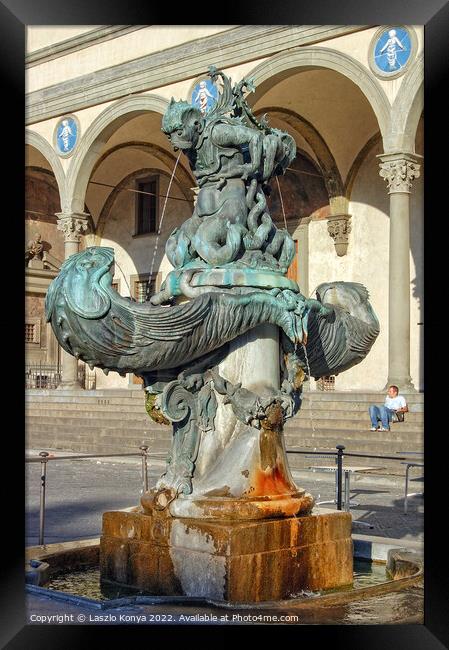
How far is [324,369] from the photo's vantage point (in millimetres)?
4980

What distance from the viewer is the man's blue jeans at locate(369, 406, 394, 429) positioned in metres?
14.4

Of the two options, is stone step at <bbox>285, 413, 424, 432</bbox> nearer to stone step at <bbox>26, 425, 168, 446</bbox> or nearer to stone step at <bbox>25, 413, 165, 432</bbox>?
stone step at <bbox>26, 425, 168, 446</bbox>

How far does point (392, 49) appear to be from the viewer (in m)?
17.1

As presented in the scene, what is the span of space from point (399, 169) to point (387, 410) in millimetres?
4965

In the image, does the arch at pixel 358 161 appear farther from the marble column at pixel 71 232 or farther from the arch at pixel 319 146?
the marble column at pixel 71 232

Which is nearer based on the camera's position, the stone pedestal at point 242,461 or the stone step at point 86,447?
the stone pedestal at point 242,461

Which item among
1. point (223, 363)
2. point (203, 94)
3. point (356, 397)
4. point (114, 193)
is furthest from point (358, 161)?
point (223, 363)

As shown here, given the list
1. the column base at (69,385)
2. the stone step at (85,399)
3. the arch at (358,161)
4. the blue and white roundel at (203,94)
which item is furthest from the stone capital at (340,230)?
the column base at (69,385)

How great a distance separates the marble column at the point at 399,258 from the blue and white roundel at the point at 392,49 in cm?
162

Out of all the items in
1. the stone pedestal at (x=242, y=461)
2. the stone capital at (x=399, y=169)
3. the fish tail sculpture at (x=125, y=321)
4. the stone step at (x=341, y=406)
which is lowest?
the stone step at (x=341, y=406)

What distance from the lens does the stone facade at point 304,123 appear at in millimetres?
17469

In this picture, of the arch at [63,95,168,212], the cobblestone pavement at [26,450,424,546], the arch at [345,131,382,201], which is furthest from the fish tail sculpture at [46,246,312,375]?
the arch at [345,131,382,201]

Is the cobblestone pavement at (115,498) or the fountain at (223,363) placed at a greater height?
the fountain at (223,363)
